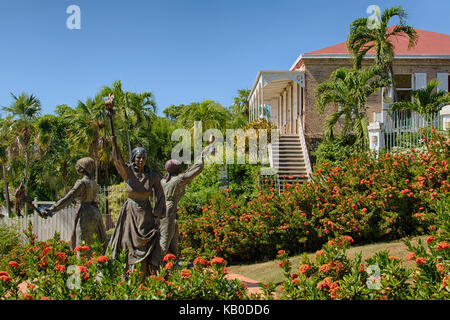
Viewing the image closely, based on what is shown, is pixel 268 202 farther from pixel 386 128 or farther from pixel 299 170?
pixel 299 170

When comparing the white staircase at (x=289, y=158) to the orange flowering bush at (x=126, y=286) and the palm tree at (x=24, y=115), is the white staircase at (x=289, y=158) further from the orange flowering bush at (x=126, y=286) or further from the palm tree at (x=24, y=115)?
the palm tree at (x=24, y=115)

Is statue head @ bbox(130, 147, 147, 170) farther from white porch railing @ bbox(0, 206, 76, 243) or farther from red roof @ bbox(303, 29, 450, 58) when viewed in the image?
red roof @ bbox(303, 29, 450, 58)

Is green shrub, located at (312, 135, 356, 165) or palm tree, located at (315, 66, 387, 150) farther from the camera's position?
green shrub, located at (312, 135, 356, 165)

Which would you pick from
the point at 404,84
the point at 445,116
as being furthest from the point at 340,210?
the point at 404,84

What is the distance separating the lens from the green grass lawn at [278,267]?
7070 millimetres

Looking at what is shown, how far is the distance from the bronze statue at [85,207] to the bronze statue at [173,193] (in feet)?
3.13

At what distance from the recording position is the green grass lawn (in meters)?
7.07

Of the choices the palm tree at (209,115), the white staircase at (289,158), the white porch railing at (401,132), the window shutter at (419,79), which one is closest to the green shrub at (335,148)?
the white staircase at (289,158)

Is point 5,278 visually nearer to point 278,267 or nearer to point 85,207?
point 85,207

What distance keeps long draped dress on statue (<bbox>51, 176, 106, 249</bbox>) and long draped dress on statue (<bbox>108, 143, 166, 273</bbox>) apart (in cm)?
111

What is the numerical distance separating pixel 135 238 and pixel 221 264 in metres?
1.69

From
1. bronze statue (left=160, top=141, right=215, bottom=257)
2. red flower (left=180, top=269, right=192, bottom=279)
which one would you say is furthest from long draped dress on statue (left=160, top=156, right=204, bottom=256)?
red flower (left=180, top=269, right=192, bottom=279)
